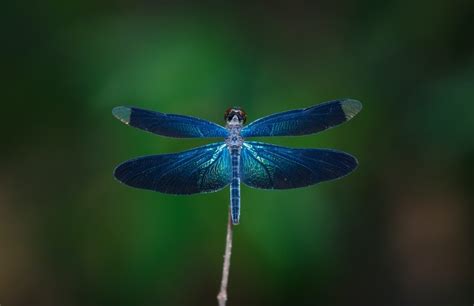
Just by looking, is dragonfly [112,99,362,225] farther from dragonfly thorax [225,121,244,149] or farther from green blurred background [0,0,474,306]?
green blurred background [0,0,474,306]

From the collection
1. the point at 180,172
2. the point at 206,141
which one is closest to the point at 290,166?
the point at 180,172

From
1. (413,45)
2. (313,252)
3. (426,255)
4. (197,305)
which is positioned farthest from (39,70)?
(426,255)

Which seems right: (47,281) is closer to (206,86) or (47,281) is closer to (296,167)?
(206,86)

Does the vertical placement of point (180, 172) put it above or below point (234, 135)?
below

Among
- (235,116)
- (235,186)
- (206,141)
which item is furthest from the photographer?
(206,141)

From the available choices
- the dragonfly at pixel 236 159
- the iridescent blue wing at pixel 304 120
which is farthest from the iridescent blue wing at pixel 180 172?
the iridescent blue wing at pixel 304 120

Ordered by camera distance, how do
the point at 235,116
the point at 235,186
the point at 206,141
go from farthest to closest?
the point at 206,141 < the point at 235,116 < the point at 235,186

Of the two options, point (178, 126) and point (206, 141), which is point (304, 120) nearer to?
point (178, 126)
